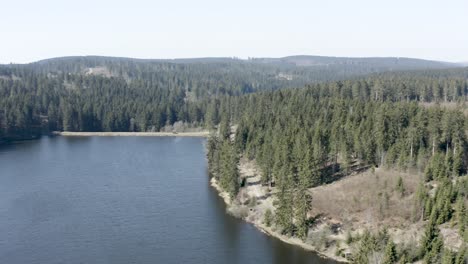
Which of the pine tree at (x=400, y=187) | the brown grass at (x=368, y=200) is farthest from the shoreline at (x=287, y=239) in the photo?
the pine tree at (x=400, y=187)

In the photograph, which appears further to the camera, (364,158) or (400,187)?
(364,158)

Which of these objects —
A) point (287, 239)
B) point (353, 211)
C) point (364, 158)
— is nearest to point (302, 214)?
point (287, 239)

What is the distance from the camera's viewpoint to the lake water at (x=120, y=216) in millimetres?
69000

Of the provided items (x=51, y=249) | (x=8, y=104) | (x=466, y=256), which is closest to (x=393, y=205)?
(x=466, y=256)

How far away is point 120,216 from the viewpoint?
278 ft

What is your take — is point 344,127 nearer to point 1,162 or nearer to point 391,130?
point 391,130

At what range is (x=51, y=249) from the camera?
7000 centimetres

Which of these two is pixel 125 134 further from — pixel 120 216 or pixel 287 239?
pixel 287 239

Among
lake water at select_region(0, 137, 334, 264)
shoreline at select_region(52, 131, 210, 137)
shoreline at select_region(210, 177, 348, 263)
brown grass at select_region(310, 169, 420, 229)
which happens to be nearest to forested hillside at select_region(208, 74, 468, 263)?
brown grass at select_region(310, 169, 420, 229)

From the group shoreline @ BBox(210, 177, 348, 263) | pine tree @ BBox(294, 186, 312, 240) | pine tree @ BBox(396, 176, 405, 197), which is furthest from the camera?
pine tree @ BBox(396, 176, 405, 197)

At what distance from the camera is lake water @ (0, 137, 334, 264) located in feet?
226

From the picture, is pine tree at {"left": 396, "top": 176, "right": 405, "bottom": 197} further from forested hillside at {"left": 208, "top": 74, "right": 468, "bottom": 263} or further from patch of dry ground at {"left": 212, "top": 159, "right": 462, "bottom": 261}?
patch of dry ground at {"left": 212, "top": 159, "right": 462, "bottom": 261}

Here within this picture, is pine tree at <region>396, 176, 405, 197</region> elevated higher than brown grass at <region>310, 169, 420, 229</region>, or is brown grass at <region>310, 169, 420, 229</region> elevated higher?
pine tree at <region>396, 176, 405, 197</region>

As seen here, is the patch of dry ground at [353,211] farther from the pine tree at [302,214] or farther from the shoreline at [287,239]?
the pine tree at [302,214]
